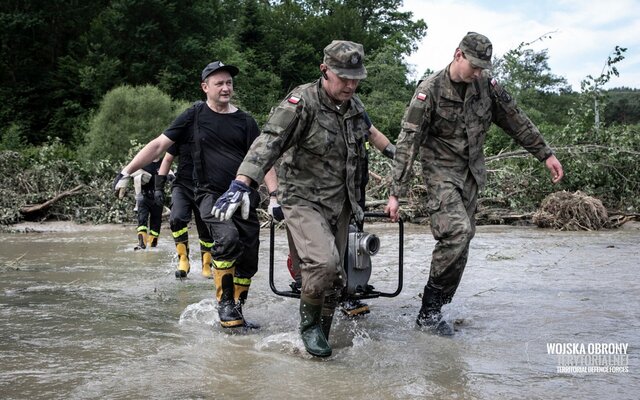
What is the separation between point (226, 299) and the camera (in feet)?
18.2

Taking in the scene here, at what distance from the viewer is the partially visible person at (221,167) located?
5.55m

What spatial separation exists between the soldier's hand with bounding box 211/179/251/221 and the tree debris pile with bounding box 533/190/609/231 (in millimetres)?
8828

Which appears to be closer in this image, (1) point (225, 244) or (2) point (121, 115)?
(1) point (225, 244)

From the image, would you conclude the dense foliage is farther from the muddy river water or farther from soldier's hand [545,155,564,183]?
soldier's hand [545,155,564,183]

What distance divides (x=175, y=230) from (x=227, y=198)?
3.72 m

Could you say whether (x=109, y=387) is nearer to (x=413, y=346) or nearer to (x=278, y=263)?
(x=413, y=346)

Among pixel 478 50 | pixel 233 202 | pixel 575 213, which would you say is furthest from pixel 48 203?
pixel 478 50

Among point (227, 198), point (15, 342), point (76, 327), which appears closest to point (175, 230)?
point (76, 327)

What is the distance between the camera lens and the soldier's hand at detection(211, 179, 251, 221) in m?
4.39

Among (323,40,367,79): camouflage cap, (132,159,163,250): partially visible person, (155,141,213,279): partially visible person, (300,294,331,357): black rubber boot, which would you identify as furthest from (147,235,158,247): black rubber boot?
(323,40,367,79): camouflage cap

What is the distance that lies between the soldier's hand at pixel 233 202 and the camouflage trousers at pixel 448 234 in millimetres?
1520

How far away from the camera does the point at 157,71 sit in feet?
118

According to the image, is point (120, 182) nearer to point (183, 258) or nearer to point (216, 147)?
point (216, 147)

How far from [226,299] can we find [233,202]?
1.33 metres
